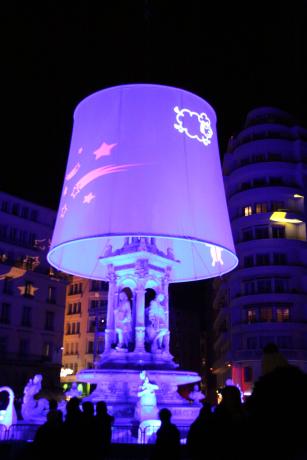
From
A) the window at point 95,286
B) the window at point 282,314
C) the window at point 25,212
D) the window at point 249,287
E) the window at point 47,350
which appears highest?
the window at point 25,212

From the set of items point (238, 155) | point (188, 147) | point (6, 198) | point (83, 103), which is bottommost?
point (188, 147)

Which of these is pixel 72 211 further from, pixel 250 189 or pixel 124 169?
pixel 250 189

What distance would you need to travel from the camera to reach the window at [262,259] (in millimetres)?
53800

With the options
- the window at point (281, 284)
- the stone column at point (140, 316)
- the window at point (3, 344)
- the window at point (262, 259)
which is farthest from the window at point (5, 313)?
the stone column at point (140, 316)

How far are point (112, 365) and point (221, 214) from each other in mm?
6032

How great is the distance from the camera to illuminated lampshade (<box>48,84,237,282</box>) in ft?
47.5

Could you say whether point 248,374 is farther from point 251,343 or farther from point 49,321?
point 49,321

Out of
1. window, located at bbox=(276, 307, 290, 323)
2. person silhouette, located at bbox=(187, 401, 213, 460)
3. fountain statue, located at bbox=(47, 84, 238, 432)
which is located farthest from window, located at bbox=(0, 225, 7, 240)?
person silhouette, located at bbox=(187, 401, 213, 460)

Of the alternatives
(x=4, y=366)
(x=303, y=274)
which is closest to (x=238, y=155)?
(x=303, y=274)

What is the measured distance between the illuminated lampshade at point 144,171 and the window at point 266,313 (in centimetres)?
3472

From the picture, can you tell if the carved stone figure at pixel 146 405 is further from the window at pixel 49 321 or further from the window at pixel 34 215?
the window at pixel 34 215

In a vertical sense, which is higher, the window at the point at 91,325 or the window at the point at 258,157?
the window at the point at 258,157

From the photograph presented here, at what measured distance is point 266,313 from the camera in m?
51.3

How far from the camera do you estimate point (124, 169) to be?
14992 millimetres
